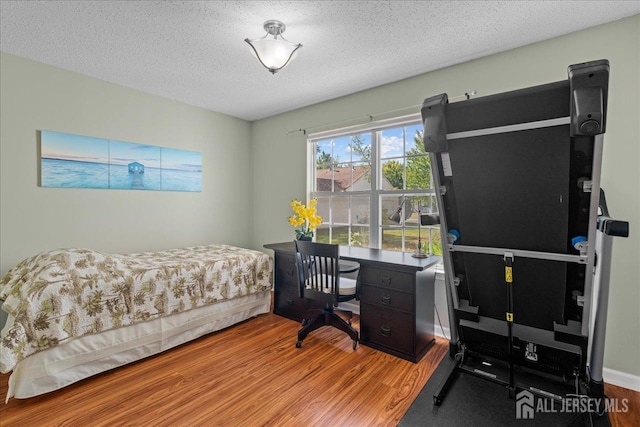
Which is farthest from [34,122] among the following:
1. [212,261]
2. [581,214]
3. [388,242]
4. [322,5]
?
[581,214]

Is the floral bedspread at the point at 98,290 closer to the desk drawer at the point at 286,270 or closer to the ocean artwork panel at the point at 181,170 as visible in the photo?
the desk drawer at the point at 286,270

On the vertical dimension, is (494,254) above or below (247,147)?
below

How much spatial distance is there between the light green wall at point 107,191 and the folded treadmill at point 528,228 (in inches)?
122

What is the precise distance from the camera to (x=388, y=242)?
127 inches

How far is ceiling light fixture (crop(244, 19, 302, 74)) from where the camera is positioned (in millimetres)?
2010

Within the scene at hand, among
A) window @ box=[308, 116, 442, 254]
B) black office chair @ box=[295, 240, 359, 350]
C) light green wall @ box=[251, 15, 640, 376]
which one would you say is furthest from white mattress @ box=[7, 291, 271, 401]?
light green wall @ box=[251, 15, 640, 376]

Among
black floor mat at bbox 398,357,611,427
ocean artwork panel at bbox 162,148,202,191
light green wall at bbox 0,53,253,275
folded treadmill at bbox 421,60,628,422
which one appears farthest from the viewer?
ocean artwork panel at bbox 162,148,202,191

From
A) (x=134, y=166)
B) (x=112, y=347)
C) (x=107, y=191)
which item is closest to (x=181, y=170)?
(x=134, y=166)

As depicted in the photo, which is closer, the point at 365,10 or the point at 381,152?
the point at 365,10

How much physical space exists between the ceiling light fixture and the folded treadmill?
1053 mm

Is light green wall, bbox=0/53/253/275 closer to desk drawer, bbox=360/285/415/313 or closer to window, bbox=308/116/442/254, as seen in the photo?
window, bbox=308/116/442/254

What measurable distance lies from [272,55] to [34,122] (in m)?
2.28

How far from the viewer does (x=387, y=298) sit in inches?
98.3

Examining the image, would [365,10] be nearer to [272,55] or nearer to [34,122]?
[272,55]
